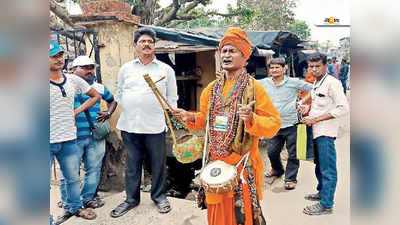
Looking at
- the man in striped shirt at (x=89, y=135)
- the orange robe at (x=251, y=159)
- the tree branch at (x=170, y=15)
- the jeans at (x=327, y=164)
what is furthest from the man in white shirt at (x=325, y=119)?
the tree branch at (x=170, y=15)

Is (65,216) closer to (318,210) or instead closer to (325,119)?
(318,210)

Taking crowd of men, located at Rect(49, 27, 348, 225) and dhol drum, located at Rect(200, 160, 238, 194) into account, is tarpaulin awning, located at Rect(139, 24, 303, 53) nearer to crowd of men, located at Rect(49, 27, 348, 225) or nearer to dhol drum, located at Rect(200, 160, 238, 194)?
crowd of men, located at Rect(49, 27, 348, 225)

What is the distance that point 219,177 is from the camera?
202cm

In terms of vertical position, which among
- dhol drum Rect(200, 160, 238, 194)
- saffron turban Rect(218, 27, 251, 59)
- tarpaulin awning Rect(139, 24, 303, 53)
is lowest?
dhol drum Rect(200, 160, 238, 194)

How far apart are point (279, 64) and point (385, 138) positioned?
3556 millimetres

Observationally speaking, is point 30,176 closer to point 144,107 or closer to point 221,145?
point 221,145

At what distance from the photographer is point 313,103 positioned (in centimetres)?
347

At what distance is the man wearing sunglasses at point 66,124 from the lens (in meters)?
2.67

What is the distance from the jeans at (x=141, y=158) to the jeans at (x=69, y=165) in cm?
50

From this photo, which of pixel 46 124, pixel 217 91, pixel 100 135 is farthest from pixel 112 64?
pixel 46 124

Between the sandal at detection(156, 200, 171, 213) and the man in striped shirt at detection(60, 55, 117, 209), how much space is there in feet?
2.22

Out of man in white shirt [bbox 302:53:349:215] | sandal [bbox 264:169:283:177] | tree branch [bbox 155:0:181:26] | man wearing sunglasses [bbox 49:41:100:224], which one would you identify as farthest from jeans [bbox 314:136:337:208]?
tree branch [bbox 155:0:181:26]

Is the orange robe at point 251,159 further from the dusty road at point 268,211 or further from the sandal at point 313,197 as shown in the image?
the sandal at point 313,197

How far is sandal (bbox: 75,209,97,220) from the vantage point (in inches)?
124
